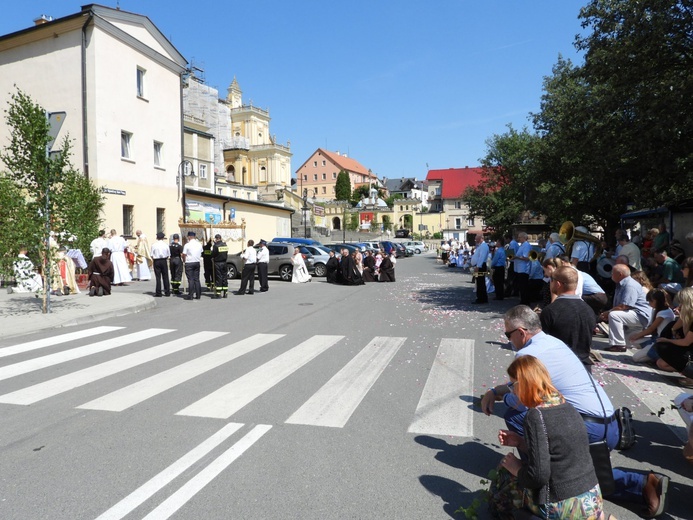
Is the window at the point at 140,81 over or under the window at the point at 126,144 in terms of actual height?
over

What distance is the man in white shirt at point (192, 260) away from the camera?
15.3m

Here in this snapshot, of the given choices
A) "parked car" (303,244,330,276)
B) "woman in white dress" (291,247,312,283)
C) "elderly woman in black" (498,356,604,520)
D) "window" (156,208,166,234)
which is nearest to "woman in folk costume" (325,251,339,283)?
"woman in white dress" (291,247,312,283)

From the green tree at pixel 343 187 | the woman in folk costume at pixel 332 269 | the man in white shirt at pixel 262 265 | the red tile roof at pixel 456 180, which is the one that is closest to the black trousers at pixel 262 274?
the man in white shirt at pixel 262 265

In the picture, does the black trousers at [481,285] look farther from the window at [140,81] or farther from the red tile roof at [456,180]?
the red tile roof at [456,180]

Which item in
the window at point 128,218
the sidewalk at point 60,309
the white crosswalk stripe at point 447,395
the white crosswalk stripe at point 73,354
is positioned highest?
the window at point 128,218

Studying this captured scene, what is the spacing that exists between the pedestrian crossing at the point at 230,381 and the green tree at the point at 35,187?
3.03 m

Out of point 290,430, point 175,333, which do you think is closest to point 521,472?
point 290,430

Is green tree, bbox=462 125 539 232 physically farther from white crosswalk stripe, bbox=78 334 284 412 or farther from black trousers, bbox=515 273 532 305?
white crosswalk stripe, bbox=78 334 284 412

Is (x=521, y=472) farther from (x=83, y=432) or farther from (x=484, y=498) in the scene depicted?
(x=83, y=432)

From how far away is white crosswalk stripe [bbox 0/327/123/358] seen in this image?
8328mm

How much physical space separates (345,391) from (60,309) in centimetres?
943

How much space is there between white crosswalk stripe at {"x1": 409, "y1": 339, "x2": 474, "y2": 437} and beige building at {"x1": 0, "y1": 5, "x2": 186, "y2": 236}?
18.6 meters

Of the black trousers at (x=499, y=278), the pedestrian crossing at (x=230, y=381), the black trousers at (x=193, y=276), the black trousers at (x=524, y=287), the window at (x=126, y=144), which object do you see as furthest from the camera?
the window at (x=126, y=144)

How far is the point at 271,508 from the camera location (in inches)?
135
